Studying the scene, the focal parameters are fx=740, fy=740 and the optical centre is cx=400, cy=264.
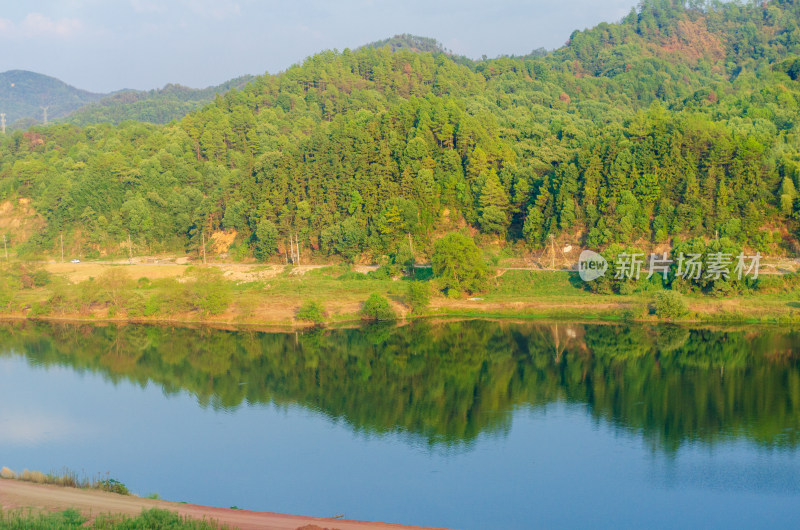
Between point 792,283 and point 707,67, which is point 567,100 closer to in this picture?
point 707,67

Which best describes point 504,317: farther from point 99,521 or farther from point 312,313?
point 99,521

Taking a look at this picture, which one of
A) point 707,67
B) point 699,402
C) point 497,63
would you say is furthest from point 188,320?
point 707,67

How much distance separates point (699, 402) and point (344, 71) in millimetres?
78990

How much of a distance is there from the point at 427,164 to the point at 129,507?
42551 mm

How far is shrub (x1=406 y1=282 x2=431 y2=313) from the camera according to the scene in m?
42.8

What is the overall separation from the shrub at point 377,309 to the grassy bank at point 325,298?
0.64 metres

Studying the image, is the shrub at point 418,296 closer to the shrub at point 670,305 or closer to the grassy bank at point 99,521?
the shrub at point 670,305

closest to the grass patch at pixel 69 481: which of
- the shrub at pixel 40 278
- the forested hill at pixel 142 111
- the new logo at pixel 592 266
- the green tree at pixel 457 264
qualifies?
the green tree at pixel 457 264

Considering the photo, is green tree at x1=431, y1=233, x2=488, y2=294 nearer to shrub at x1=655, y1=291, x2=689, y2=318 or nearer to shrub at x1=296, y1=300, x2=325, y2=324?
shrub at x1=296, y1=300, x2=325, y2=324

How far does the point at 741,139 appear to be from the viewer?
48.7 m

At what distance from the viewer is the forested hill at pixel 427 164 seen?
47906 millimetres

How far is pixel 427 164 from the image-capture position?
57844 millimetres

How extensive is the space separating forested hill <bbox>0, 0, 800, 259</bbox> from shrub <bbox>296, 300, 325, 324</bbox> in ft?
33.9

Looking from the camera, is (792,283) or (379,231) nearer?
(792,283)
